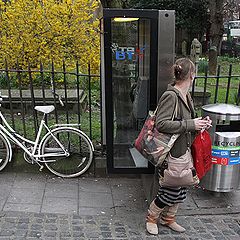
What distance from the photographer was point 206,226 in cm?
371

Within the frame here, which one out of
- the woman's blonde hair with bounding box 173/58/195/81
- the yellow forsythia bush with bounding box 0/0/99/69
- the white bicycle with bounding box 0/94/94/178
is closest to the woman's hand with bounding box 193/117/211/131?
the woman's blonde hair with bounding box 173/58/195/81

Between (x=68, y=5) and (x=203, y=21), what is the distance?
1768 cm

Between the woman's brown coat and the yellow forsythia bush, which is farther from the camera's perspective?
the yellow forsythia bush

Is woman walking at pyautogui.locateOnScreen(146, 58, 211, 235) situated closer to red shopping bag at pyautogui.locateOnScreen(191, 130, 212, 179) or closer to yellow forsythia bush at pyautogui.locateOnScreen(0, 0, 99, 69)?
red shopping bag at pyautogui.locateOnScreen(191, 130, 212, 179)

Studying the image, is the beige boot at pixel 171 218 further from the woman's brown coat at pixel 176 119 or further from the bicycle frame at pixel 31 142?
the bicycle frame at pixel 31 142

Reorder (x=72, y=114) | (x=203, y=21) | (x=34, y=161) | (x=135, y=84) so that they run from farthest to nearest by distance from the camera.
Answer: (x=203, y=21), (x=72, y=114), (x=34, y=161), (x=135, y=84)

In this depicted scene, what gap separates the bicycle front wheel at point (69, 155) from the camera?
4.48 m

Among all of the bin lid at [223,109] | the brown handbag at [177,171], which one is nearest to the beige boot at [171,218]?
the brown handbag at [177,171]

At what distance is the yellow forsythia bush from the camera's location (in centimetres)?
774

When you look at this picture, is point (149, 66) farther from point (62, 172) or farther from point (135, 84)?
point (62, 172)

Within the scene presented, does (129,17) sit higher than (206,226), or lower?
higher

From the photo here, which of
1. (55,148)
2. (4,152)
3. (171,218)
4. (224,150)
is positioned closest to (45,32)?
(4,152)

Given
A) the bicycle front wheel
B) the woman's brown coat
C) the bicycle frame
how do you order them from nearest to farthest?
1. the woman's brown coat
2. the bicycle frame
3. the bicycle front wheel

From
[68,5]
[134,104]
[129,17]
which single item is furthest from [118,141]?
[68,5]
